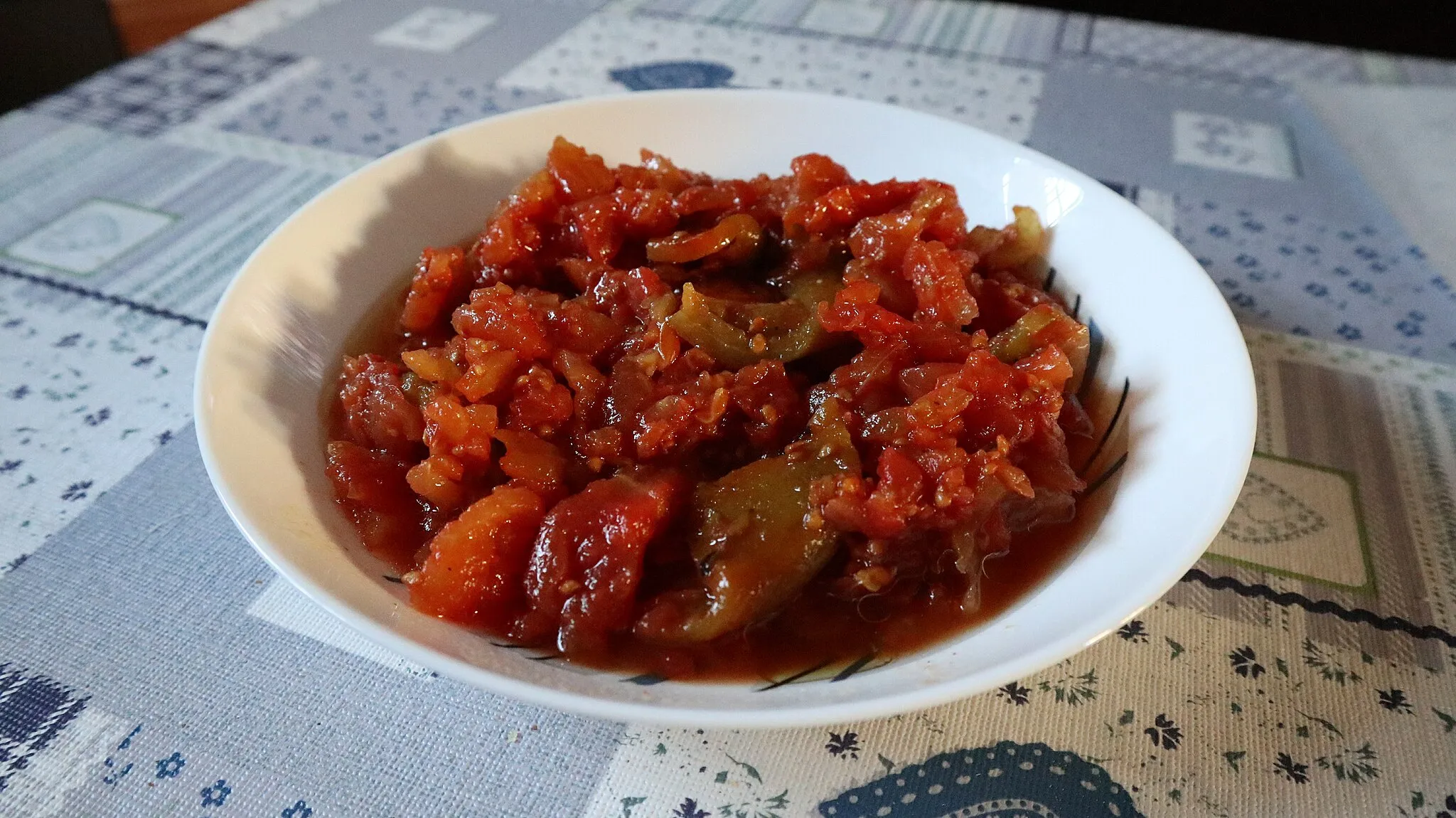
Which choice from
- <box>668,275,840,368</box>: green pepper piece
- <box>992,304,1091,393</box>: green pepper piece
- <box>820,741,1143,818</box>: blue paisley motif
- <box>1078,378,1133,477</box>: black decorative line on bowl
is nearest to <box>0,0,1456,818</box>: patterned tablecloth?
<box>820,741,1143,818</box>: blue paisley motif

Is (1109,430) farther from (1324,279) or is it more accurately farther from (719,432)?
(1324,279)

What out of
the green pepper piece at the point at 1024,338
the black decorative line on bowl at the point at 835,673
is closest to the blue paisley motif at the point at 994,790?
the black decorative line on bowl at the point at 835,673

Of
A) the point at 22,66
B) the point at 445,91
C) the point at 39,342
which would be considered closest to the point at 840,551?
the point at 39,342

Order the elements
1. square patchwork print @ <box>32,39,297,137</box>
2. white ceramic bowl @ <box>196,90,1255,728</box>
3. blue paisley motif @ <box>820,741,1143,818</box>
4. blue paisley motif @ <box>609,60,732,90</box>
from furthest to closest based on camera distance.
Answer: blue paisley motif @ <box>609,60,732,90</box> → square patchwork print @ <box>32,39,297,137</box> → blue paisley motif @ <box>820,741,1143,818</box> → white ceramic bowl @ <box>196,90,1255,728</box>

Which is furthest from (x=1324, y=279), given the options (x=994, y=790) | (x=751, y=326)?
(x=994, y=790)

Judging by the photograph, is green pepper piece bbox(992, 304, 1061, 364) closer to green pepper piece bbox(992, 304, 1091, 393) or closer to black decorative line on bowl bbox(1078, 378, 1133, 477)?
green pepper piece bbox(992, 304, 1091, 393)

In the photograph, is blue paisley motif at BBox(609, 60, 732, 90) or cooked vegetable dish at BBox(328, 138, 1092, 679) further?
blue paisley motif at BBox(609, 60, 732, 90)

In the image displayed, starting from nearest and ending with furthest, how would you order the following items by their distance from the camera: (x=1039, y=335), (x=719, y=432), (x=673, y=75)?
1. (x=719, y=432)
2. (x=1039, y=335)
3. (x=673, y=75)
